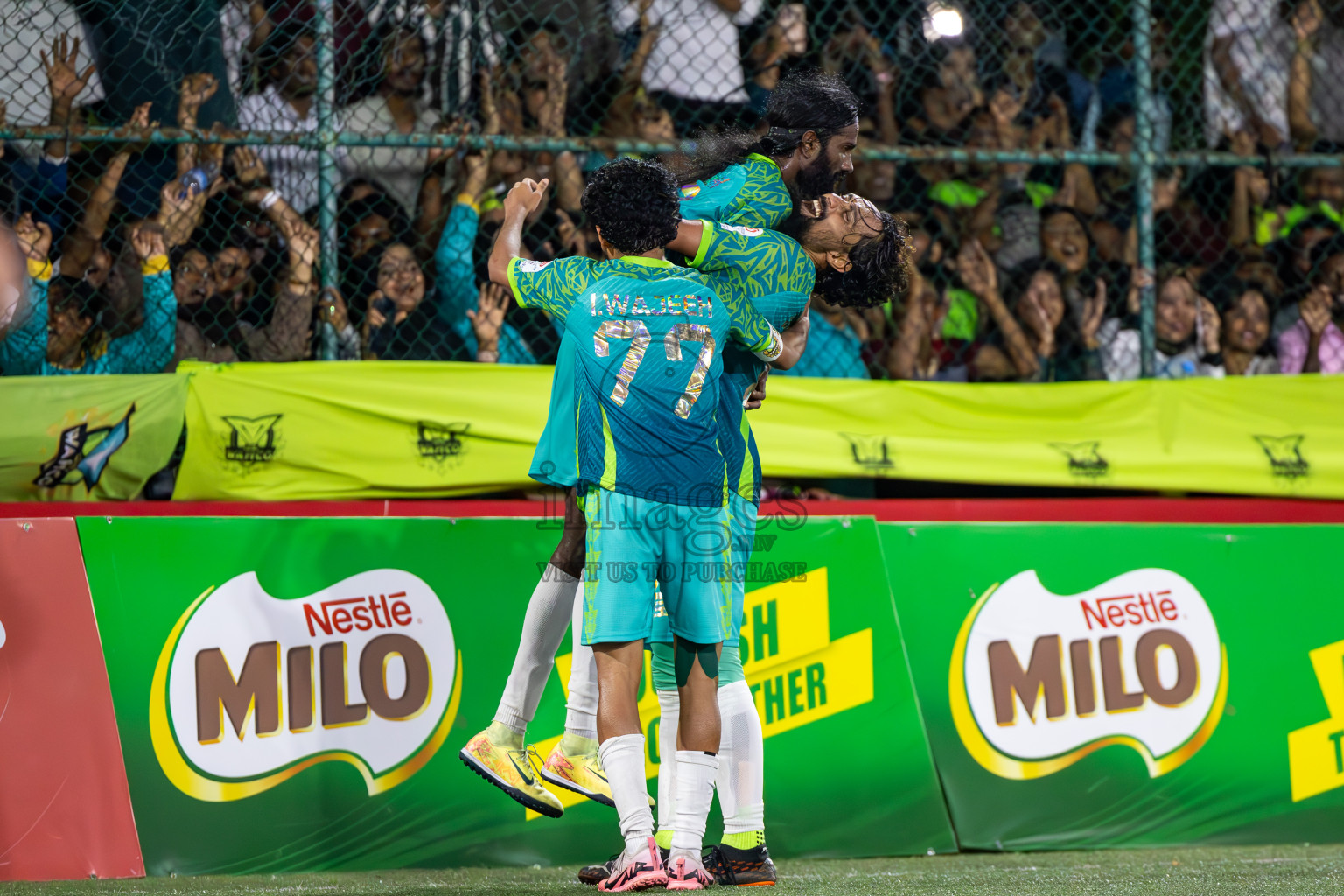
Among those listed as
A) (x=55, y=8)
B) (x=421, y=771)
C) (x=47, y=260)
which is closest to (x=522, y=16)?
(x=55, y=8)

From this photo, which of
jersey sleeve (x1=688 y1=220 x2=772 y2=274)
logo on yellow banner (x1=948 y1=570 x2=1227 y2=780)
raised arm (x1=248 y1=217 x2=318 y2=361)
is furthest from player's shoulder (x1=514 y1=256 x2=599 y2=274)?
logo on yellow banner (x1=948 y1=570 x2=1227 y2=780)

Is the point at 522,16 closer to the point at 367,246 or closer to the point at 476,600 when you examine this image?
the point at 367,246

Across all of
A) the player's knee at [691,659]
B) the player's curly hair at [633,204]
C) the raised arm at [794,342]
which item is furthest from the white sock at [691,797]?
the player's curly hair at [633,204]

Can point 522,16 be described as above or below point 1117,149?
above

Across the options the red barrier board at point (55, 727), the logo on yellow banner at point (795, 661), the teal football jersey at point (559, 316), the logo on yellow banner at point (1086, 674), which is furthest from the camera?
the logo on yellow banner at point (1086, 674)

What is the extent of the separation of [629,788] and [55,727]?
1973mm

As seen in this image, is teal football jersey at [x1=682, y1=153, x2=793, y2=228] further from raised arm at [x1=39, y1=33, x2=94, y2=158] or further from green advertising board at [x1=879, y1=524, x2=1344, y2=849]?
raised arm at [x1=39, y1=33, x2=94, y2=158]

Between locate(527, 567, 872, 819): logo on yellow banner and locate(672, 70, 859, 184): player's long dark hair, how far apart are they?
148 centimetres

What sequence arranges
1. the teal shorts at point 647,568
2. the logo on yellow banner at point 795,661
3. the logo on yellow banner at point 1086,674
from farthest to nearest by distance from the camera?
the logo on yellow banner at point 1086,674, the logo on yellow banner at point 795,661, the teal shorts at point 647,568

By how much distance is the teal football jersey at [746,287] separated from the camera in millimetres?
3715

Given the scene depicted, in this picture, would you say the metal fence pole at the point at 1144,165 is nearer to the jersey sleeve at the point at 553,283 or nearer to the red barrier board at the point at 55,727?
the jersey sleeve at the point at 553,283

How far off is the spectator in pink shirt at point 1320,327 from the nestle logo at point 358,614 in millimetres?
4186

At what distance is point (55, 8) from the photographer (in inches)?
195

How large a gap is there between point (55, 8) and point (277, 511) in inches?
86.2
